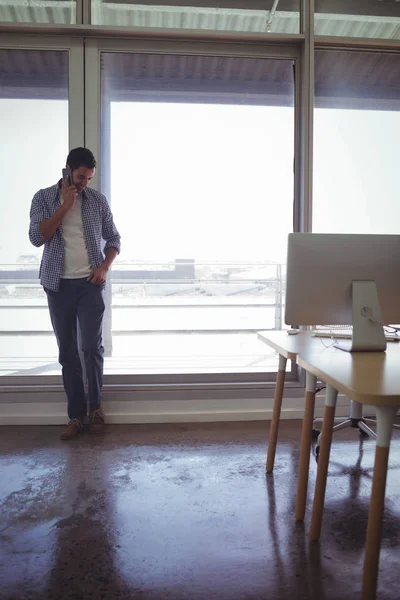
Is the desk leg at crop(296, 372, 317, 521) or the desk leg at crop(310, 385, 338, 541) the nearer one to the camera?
the desk leg at crop(310, 385, 338, 541)

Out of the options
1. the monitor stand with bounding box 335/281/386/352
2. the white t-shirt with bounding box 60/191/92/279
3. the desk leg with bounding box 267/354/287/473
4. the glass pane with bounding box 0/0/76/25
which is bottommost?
the desk leg with bounding box 267/354/287/473

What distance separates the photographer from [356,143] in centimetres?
338

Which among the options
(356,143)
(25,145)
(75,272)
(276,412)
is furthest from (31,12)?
(276,412)

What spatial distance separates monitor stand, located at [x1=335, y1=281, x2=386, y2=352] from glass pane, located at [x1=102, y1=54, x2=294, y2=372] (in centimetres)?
162

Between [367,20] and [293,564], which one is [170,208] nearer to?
[367,20]

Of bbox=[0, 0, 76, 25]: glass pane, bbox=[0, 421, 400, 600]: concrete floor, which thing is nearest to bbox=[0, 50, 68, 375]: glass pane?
bbox=[0, 0, 76, 25]: glass pane

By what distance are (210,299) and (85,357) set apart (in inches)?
93.6

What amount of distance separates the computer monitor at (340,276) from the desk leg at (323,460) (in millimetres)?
289

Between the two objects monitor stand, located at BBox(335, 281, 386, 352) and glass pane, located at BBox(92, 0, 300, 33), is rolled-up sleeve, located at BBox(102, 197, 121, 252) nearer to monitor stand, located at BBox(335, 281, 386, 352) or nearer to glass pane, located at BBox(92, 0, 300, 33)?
glass pane, located at BBox(92, 0, 300, 33)

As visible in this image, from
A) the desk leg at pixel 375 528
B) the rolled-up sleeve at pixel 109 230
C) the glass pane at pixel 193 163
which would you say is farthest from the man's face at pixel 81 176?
the desk leg at pixel 375 528

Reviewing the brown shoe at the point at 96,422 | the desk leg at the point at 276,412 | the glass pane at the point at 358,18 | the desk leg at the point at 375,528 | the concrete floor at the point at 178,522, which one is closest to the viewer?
the desk leg at the point at 375,528

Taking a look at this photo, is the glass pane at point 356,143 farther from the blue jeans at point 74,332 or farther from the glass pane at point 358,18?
the blue jeans at point 74,332

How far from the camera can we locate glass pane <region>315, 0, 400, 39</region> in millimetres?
3191

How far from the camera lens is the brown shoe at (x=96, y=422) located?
2.85m
